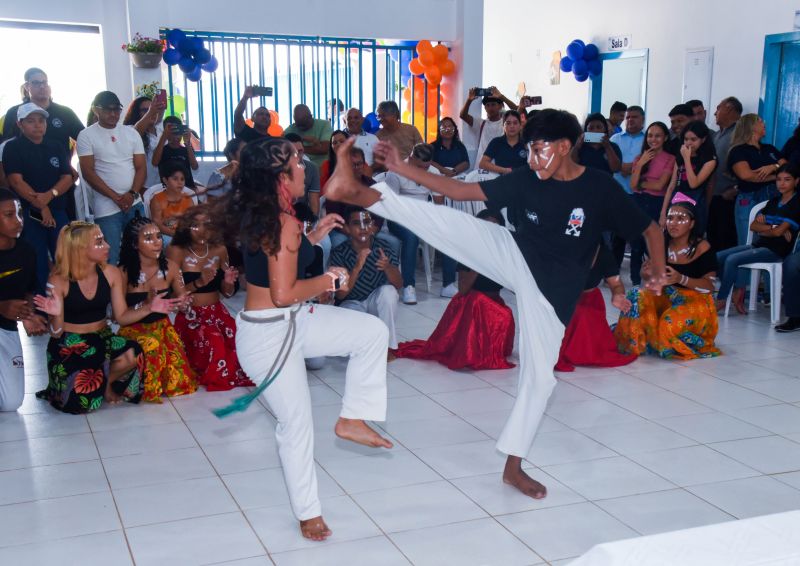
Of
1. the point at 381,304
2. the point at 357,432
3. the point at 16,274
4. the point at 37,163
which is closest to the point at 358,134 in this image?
the point at 37,163

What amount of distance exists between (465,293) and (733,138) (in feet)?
10.8

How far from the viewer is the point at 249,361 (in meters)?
2.84

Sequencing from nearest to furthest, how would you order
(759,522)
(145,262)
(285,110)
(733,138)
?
(759,522) → (145,262) → (733,138) → (285,110)

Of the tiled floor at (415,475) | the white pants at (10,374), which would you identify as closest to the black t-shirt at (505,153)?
the tiled floor at (415,475)

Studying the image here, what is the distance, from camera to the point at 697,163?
6.81 m

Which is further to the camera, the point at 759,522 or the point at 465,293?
the point at 465,293

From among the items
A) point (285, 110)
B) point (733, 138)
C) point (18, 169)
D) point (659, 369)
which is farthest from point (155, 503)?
point (285, 110)

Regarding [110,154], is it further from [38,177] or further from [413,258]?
[413,258]

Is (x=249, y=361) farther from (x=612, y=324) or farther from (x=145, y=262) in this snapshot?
(x=612, y=324)

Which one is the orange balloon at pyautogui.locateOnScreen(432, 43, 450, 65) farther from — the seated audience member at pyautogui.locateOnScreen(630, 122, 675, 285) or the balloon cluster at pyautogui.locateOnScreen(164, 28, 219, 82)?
the seated audience member at pyautogui.locateOnScreen(630, 122, 675, 285)

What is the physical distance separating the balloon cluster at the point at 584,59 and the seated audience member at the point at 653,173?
428 centimetres

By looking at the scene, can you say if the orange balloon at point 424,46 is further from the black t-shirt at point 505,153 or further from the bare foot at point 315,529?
the bare foot at point 315,529

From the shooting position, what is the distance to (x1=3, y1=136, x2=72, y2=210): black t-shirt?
232 inches

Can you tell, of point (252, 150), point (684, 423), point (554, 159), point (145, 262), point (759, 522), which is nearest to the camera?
point (759, 522)
